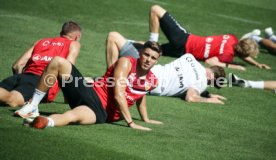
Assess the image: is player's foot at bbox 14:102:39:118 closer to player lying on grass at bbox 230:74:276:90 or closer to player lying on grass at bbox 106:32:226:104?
player lying on grass at bbox 106:32:226:104

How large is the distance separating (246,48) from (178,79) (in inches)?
136

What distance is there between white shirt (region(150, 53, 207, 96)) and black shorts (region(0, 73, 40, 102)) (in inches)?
94.9

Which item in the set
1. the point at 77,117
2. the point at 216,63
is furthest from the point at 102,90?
the point at 216,63

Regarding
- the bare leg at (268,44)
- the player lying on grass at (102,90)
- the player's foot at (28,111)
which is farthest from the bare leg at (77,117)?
the bare leg at (268,44)

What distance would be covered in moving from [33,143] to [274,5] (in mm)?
18354

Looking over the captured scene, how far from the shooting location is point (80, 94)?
887cm

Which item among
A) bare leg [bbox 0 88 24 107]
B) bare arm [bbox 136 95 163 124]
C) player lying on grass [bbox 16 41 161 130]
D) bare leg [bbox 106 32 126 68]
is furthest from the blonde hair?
bare leg [bbox 0 88 24 107]

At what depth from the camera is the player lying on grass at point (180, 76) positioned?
11.7 m

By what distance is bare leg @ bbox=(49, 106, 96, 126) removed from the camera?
8576 millimetres

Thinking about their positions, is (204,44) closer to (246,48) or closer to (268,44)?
(246,48)

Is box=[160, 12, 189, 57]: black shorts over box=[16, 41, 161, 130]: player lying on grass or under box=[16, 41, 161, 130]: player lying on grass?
over

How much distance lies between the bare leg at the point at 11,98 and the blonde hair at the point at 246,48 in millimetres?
6377

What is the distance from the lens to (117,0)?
2081 centimetres

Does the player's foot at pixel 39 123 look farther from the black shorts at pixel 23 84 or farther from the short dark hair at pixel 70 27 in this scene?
the short dark hair at pixel 70 27
